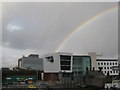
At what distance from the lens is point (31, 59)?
474 ft

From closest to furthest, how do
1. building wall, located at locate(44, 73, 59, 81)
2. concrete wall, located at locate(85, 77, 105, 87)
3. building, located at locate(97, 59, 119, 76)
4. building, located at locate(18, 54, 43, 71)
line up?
concrete wall, located at locate(85, 77, 105, 87) → building wall, located at locate(44, 73, 59, 81) → building, located at locate(97, 59, 119, 76) → building, located at locate(18, 54, 43, 71)

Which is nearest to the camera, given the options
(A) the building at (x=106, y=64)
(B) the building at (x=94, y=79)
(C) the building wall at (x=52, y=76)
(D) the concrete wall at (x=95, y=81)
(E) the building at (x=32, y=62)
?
(D) the concrete wall at (x=95, y=81)

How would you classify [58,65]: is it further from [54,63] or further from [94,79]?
[94,79]

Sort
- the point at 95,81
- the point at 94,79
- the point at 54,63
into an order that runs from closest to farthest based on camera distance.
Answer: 1. the point at 95,81
2. the point at 94,79
3. the point at 54,63

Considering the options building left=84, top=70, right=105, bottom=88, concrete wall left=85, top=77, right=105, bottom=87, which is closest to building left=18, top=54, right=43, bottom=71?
building left=84, top=70, right=105, bottom=88

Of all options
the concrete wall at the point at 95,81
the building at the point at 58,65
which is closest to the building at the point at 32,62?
the building at the point at 58,65

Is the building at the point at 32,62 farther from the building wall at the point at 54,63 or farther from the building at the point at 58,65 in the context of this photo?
the building at the point at 58,65

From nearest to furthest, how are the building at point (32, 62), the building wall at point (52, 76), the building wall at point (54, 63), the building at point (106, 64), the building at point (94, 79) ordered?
the building at point (94, 79)
the building wall at point (54, 63)
the building wall at point (52, 76)
the building at point (106, 64)
the building at point (32, 62)

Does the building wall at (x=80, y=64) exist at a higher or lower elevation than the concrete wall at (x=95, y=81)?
higher

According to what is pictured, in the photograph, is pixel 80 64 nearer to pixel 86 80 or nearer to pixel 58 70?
pixel 58 70

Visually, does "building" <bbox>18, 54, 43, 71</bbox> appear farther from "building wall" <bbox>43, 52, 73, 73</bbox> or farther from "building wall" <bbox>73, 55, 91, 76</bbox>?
"building wall" <bbox>73, 55, 91, 76</bbox>

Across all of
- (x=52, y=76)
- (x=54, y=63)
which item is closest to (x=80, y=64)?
(x=54, y=63)

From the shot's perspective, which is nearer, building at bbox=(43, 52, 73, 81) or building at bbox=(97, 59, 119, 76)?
building at bbox=(43, 52, 73, 81)

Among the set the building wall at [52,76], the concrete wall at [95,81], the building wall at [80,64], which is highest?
the building wall at [80,64]
